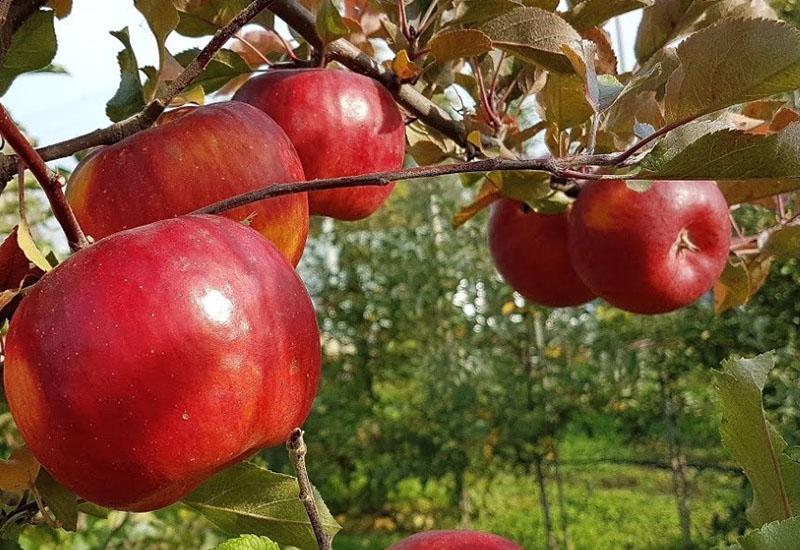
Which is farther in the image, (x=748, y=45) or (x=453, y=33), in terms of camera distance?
(x=453, y=33)

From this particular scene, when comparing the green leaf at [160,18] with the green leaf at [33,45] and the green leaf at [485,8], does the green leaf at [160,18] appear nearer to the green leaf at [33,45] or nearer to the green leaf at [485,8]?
the green leaf at [33,45]

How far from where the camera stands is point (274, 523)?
0.53m

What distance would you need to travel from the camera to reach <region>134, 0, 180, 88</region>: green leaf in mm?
513

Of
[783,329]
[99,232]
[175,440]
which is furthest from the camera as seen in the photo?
[783,329]

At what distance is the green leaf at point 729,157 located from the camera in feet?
1.36

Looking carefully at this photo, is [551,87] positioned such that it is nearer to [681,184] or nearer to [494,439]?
[681,184]

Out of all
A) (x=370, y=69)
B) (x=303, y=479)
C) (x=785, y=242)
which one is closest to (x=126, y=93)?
(x=370, y=69)

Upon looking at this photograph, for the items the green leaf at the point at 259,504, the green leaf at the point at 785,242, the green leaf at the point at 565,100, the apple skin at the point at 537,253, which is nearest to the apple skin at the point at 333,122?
the green leaf at the point at 565,100

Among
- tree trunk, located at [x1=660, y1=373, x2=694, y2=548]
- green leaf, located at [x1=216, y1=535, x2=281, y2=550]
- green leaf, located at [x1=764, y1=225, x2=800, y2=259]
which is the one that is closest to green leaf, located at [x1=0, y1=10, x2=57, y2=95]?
green leaf, located at [x1=216, y1=535, x2=281, y2=550]

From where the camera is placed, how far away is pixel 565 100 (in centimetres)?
65

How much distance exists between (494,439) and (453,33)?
10.7 feet

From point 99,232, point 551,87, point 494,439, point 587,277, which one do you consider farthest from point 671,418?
point 99,232

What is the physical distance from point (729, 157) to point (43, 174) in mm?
311

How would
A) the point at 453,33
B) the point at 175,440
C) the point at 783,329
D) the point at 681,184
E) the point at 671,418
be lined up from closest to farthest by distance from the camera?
the point at 175,440 < the point at 453,33 < the point at 681,184 < the point at 783,329 < the point at 671,418
